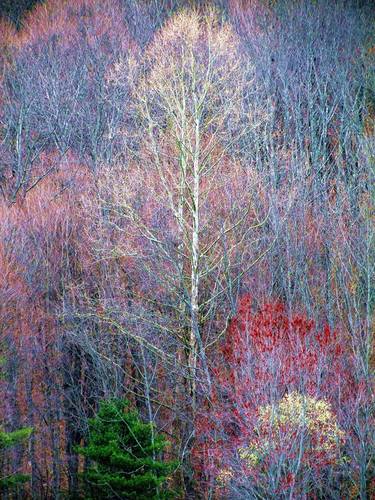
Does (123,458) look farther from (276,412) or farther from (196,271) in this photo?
(196,271)

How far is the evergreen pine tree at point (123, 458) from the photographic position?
1195cm

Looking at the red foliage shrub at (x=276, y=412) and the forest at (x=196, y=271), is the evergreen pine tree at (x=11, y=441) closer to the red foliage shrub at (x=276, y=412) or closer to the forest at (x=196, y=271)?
the forest at (x=196, y=271)

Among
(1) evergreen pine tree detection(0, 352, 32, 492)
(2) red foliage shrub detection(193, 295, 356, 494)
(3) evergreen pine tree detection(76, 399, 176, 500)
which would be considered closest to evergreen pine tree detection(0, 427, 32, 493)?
(1) evergreen pine tree detection(0, 352, 32, 492)

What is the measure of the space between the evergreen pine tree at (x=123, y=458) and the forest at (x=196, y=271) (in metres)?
0.05

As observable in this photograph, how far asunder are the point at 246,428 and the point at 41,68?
922 inches

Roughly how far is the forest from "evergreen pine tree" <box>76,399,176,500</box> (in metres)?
0.05

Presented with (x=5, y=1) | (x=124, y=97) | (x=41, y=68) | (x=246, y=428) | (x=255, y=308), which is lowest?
(x=246, y=428)

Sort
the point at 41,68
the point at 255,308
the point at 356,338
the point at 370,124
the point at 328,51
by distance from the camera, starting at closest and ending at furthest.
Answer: the point at 356,338
the point at 255,308
the point at 370,124
the point at 328,51
the point at 41,68

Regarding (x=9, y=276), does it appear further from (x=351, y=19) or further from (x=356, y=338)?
(x=351, y=19)

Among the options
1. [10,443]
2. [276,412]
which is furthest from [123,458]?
[276,412]

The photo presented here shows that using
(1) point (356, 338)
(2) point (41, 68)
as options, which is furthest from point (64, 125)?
(1) point (356, 338)

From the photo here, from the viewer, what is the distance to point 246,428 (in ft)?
37.4

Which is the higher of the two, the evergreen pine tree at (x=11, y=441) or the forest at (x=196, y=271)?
the forest at (x=196, y=271)

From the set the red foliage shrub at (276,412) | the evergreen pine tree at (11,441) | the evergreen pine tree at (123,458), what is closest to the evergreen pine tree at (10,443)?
the evergreen pine tree at (11,441)
